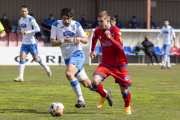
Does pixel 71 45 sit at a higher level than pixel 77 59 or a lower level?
higher

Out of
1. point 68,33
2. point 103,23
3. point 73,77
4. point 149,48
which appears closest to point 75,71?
point 73,77

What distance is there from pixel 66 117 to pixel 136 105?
192 centimetres

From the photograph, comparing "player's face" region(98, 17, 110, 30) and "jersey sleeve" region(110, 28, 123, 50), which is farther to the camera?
"player's face" region(98, 17, 110, 30)

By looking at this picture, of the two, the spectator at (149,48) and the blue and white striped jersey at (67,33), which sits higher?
the blue and white striped jersey at (67,33)

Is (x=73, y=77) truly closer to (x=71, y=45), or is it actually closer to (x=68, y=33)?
(x=71, y=45)

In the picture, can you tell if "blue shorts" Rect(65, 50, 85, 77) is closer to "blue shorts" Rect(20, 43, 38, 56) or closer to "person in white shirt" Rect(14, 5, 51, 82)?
"person in white shirt" Rect(14, 5, 51, 82)

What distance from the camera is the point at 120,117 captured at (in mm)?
5898

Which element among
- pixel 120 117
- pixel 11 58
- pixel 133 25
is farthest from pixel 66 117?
pixel 133 25

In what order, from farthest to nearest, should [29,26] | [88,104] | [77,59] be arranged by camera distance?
1. [29,26]
2. [88,104]
3. [77,59]

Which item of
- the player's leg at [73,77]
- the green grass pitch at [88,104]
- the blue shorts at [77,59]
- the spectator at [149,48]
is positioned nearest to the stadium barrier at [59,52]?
the spectator at [149,48]

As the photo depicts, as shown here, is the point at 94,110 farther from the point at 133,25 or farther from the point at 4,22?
the point at 133,25

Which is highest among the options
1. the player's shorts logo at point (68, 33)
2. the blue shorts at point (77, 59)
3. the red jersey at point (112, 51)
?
the player's shorts logo at point (68, 33)

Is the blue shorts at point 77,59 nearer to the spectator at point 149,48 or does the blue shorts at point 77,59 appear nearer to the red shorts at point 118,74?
the red shorts at point 118,74

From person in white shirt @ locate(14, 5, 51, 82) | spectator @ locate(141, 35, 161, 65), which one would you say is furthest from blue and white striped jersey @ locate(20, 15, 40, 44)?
spectator @ locate(141, 35, 161, 65)
